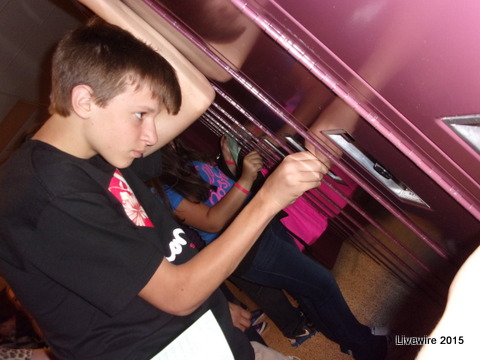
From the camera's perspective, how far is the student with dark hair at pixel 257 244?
127 centimetres

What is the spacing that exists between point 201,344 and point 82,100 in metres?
0.61

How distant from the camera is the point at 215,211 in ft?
4.16

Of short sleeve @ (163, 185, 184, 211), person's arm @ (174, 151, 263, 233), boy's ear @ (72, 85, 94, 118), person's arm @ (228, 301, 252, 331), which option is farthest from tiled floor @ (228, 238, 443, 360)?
boy's ear @ (72, 85, 94, 118)

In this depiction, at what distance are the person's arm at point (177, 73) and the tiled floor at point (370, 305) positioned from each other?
132 cm

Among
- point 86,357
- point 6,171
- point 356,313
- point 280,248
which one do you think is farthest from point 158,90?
point 356,313

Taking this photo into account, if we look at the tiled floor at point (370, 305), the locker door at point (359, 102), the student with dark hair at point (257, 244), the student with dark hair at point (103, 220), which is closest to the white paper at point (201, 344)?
the student with dark hair at point (103, 220)

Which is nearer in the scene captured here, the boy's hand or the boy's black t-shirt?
the boy's black t-shirt

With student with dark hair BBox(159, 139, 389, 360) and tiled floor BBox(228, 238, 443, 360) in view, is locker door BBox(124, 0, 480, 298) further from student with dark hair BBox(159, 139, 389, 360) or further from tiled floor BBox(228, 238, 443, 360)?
tiled floor BBox(228, 238, 443, 360)

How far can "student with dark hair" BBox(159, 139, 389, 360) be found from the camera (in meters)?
1.27

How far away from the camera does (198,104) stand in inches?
41.1

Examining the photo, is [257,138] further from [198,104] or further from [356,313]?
[356,313]

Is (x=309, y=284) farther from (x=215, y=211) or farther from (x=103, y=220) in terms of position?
(x=103, y=220)

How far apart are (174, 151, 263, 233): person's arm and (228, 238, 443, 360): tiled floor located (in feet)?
3.20

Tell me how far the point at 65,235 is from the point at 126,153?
23cm
